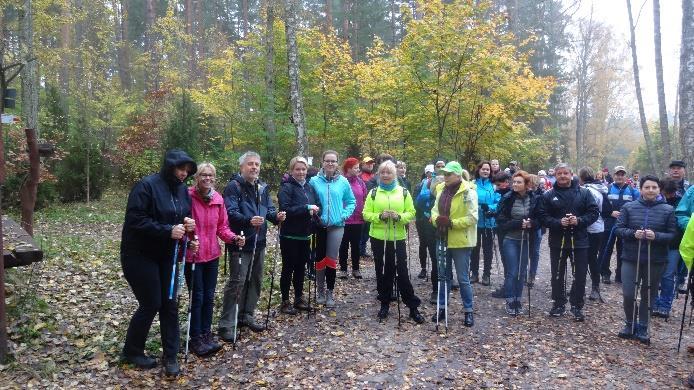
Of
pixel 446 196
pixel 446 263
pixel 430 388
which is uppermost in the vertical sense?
pixel 446 196

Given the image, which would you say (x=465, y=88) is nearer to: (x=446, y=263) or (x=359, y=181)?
→ (x=359, y=181)

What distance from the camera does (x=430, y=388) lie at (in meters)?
4.38

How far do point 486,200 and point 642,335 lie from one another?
2.84m

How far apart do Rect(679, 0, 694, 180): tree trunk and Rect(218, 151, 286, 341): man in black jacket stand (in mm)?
9332

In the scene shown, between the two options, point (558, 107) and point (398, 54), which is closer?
point (398, 54)

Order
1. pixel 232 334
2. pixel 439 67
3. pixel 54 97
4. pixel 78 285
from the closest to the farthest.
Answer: pixel 232 334
pixel 78 285
pixel 439 67
pixel 54 97

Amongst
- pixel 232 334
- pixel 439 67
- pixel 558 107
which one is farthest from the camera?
pixel 558 107

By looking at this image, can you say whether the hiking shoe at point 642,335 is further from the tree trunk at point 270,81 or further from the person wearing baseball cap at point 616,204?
the tree trunk at point 270,81

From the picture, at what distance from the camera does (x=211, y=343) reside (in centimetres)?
501

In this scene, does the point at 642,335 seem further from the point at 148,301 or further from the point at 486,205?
the point at 148,301

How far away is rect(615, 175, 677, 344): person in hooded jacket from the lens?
5.61 metres

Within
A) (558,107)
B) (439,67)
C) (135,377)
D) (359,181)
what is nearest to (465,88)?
(439,67)

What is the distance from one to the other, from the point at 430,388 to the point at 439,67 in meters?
9.44

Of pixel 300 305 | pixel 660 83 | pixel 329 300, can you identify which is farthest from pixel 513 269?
pixel 660 83
